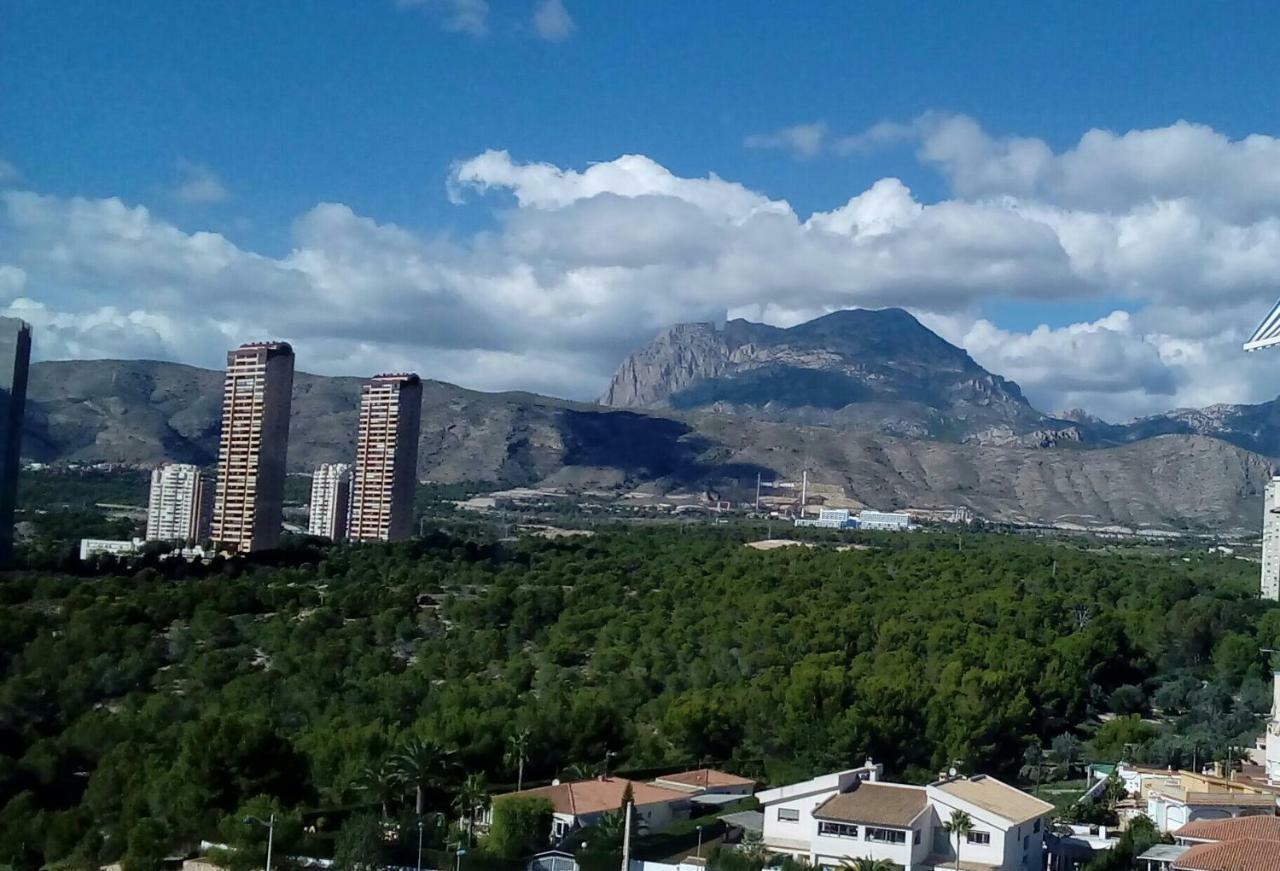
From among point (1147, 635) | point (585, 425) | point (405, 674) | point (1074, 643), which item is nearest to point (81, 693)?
point (405, 674)

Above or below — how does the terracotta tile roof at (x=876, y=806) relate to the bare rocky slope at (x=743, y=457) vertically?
below

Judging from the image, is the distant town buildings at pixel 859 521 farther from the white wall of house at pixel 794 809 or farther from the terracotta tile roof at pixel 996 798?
the white wall of house at pixel 794 809

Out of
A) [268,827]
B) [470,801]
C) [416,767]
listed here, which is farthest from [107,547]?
[268,827]

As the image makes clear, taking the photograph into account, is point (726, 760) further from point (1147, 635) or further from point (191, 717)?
point (1147, 635)

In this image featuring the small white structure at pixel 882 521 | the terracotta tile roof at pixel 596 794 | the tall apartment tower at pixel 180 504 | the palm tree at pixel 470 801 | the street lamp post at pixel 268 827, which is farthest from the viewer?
the small white structure at pixel 882 521

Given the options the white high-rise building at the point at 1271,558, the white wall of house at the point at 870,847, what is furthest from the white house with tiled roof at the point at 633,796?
the white high-rise building at the point at 1271,558
